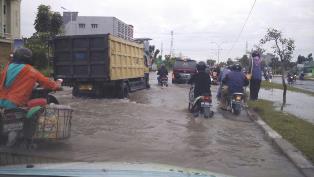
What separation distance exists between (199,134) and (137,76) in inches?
522

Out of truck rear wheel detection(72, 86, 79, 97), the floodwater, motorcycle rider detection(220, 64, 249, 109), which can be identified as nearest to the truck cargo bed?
truck rear wheel detection(72, 86, 79, 97)

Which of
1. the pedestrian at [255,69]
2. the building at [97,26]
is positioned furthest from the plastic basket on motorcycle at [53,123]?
the building at [97,26]

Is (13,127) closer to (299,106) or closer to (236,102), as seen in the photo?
(236,102)

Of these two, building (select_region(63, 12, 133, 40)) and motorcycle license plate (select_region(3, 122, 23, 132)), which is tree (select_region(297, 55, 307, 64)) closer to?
building (select_region(63, 12, 133, 40))

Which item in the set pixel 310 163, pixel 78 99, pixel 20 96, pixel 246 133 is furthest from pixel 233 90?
pixel 20 96

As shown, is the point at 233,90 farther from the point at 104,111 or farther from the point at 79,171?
the point at 79,171

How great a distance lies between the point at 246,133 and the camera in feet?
41.1

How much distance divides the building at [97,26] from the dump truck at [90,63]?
37.2 ft

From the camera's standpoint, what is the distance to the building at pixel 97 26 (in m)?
35.2

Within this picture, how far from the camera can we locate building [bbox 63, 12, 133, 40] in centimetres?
3519

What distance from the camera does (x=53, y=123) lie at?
27.8 ft

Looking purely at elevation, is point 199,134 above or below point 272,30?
below

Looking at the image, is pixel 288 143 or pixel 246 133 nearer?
pixel 288 143

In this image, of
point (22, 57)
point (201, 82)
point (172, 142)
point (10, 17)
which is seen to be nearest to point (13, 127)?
point (22, 57)
